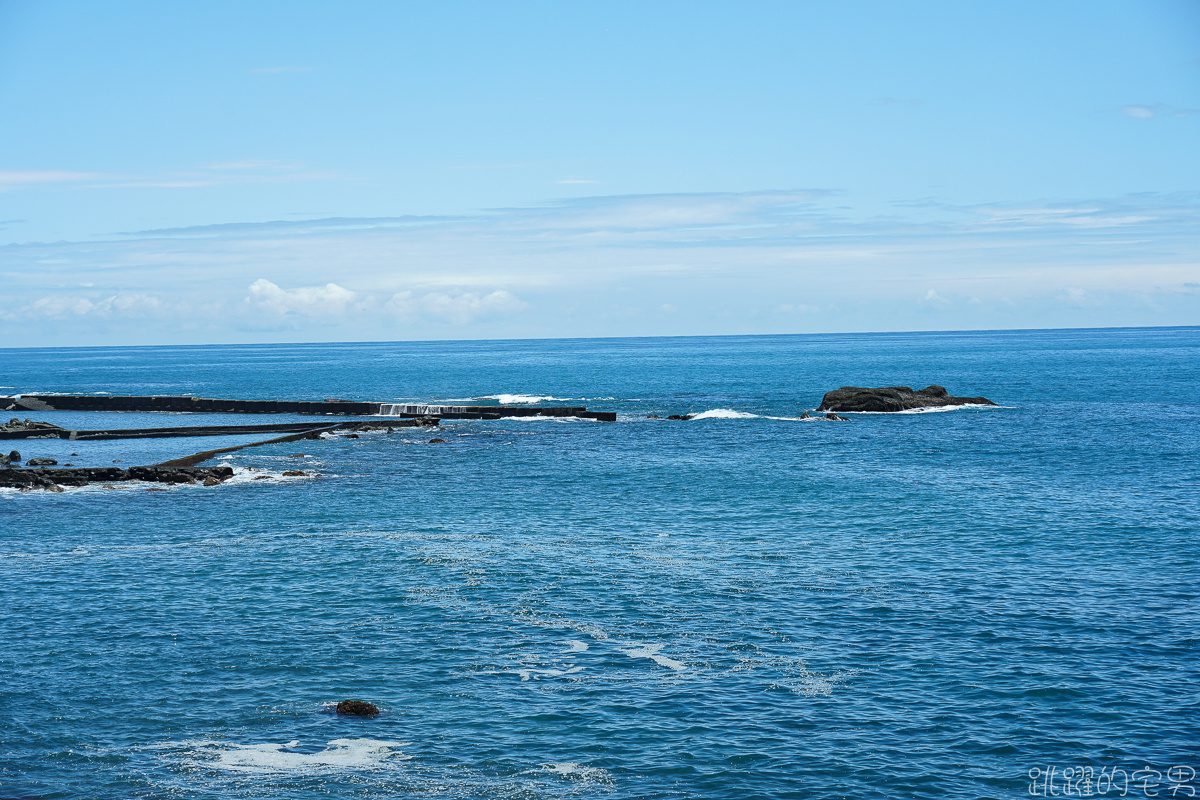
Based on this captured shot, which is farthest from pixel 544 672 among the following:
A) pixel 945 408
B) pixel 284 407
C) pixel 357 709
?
pixel 284 407

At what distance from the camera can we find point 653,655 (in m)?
25.7

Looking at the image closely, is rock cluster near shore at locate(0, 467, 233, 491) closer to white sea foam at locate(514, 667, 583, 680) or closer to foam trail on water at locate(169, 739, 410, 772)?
white sea foam at locate(514, 667, 583, 680)

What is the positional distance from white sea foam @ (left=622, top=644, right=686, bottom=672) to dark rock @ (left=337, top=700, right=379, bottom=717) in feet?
23.7

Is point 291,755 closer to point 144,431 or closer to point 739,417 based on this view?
point 144,431

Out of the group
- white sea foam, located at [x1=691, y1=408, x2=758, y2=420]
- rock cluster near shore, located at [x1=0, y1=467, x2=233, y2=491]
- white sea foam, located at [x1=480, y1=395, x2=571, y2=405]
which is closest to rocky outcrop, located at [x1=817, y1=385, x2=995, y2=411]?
white sea foam, located at [x1=691, y1=408, x2=758, y2=420]

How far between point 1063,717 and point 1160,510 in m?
27.8

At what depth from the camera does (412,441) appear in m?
75.9

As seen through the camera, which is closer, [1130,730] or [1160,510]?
[1130,730]

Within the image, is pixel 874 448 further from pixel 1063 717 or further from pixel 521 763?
pixel 521 763

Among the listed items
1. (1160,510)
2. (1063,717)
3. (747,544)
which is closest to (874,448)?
(1160,510)

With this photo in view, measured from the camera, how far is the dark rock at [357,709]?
2178 cm

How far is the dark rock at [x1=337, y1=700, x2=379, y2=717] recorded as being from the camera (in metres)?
21.8

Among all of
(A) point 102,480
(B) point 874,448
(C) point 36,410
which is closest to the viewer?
(A) point 102,480

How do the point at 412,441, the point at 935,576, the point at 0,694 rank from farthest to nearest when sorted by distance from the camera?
the point at 412,441 → the point at 935,576 → the point at 0,694
